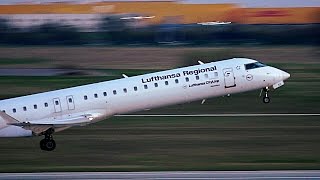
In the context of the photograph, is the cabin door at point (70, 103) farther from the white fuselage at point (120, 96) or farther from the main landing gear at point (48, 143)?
the main landing gear at point (48, 143)

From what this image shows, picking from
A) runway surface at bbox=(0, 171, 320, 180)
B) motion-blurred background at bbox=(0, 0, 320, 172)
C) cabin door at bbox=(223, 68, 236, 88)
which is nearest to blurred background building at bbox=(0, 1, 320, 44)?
motion-blurred background at bbox=(0, 0, 320, 172)

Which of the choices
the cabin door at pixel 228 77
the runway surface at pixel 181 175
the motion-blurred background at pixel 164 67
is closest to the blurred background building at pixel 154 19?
the motion-blurred background at pixel 164 67

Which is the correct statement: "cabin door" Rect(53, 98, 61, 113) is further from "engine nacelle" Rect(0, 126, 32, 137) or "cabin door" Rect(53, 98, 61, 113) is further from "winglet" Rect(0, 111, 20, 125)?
"winglet" Rect(0, 111, 20, 125)

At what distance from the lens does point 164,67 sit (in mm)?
72000

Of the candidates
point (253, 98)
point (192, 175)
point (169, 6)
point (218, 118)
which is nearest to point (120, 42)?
point (169, 6)

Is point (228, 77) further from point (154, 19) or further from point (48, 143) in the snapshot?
point (154, 19)

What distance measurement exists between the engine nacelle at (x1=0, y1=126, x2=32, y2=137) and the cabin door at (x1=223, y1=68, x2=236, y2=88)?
769 cm

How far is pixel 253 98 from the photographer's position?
1993 inches

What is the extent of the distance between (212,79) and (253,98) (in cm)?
1704

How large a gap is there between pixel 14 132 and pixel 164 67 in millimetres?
39807

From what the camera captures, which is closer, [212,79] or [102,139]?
[212,79]

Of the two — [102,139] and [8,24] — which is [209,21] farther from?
[102,139]

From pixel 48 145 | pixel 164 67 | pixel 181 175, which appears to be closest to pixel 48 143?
pixel 48 145

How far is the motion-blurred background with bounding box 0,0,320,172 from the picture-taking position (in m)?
31.4
